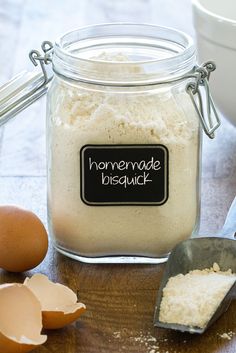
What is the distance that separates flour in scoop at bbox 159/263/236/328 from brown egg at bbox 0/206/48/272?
16 centimetres

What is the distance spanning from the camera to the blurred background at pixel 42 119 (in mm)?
1340

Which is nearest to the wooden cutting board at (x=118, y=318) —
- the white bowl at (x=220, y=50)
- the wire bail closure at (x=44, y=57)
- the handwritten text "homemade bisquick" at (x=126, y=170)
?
the handwritten text "homemade bisquick" at (x=126, y=170)

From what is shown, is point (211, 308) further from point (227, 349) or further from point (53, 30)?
point (53, 30)

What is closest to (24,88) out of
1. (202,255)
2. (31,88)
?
(31,88)

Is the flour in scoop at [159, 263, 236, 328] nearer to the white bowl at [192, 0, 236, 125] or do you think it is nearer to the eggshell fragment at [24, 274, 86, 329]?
the eggshell fragment at [24, 274, 86, 329]

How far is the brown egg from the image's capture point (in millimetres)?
1101

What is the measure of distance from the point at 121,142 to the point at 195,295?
0.20 m

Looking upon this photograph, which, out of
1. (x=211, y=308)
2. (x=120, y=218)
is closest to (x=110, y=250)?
(x=120, y=218)

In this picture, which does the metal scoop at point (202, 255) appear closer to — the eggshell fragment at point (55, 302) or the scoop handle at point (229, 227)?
the scoop handle at point (229, 227)

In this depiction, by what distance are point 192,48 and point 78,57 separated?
0.14 metres

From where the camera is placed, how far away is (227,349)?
3.27 ft

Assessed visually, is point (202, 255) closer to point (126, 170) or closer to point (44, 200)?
point (126, 170)

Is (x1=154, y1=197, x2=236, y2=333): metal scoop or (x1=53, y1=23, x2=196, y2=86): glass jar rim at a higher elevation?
(x1=53, y1=23, x2=196, y2=86): glass jar rim

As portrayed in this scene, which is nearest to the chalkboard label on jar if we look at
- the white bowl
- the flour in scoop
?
the flour in scoop
